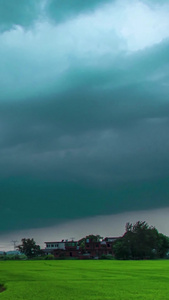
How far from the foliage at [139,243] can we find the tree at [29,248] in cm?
4066

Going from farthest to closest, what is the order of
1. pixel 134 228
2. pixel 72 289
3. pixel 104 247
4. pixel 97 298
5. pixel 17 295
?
pixel 104 247
pixel 134 228
pixel 72 289
pixel 17 295
pixel 97 298

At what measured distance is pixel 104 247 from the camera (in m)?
122

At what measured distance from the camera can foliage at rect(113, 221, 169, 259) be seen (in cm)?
9050

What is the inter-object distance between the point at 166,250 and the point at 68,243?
155 feet

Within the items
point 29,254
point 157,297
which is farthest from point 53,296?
point 29,254

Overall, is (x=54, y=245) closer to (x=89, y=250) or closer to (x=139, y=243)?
(x=89, y=250)

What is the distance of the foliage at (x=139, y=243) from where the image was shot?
3563 inches

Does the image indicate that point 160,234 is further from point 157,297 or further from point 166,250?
point 157,297

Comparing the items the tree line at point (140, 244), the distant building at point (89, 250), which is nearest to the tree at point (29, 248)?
the distant building at point (89, 250)

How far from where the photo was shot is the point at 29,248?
5007 inches

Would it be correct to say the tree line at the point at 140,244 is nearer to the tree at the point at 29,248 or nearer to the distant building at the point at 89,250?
the distant building at the point at 89,250

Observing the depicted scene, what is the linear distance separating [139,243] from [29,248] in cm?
4855

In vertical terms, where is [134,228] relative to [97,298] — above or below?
above

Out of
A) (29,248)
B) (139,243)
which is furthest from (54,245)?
(139,243)
